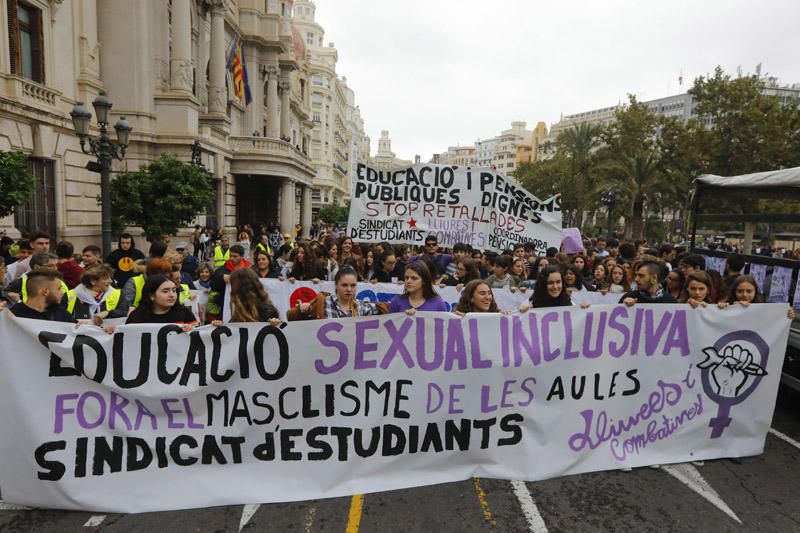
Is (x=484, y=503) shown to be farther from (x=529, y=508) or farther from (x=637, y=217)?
(x=637, y=217)

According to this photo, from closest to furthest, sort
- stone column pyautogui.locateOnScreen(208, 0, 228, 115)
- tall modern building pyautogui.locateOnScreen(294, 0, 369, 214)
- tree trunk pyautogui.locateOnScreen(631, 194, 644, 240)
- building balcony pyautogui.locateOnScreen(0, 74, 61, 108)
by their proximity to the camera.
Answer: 1. building balcony pyautogui.locateOnScreen(0, 74, 61, 108)
2. stone column pyautogui.locateOnScreen(208, 0, 228, 115)
3. tree trunk pyautogui.locateOnScreen(631, 194, 644, 240)
4. tall modern building pyautogui.locateOnScreen(294, 0, 369, 214)

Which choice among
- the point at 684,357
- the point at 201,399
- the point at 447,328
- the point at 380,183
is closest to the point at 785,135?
the point at 380,183

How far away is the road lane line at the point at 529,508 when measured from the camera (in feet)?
11.7

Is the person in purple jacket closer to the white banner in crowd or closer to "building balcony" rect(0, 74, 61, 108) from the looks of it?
the white banner in crowd

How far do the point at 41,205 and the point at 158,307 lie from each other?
14.4m

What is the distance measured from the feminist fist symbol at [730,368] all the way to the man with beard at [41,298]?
5.57m

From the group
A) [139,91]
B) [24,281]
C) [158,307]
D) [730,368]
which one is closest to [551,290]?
[730,368]

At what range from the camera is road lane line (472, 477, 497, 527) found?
363cm

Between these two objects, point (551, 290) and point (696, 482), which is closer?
point (696, 482)

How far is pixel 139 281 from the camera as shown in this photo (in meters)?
5.52

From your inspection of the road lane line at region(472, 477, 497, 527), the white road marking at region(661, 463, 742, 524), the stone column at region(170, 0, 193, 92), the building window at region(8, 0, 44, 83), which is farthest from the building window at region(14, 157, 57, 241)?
the white road marking at region(661, 463, 742, 524)

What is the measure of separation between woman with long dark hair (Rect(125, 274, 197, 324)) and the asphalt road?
4.64ft

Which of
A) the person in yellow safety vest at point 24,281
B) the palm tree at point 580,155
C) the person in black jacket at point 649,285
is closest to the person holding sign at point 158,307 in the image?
the person in yellow safety vest at point 24,281

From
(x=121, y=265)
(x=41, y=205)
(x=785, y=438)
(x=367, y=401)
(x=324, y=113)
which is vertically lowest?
(x=785, y=438)
